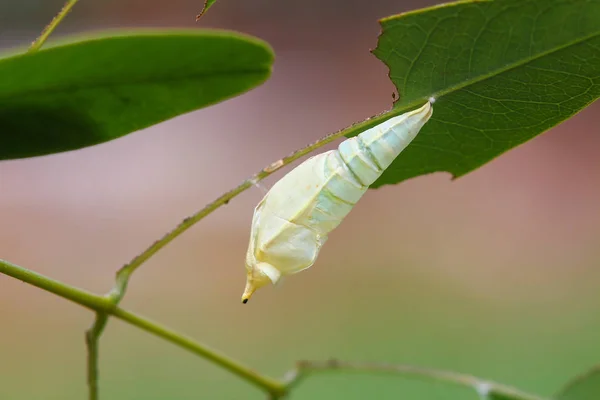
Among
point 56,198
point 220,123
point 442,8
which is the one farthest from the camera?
point 220,123

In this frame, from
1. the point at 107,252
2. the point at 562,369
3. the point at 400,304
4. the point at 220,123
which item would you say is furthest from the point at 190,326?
the point at 562,369

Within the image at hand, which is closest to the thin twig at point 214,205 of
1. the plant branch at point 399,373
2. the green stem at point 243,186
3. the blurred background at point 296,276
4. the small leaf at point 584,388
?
the green stem at point 243,186

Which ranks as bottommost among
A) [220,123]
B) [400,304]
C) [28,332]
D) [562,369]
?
[562,369]

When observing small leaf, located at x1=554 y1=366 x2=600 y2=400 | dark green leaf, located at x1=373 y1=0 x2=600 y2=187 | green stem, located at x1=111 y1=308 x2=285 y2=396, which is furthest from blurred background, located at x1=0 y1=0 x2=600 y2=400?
dark green leaf, located at x1=373 y1=0 x2=600 y2=187

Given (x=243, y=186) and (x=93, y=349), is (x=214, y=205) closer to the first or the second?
(x=243, y=186)

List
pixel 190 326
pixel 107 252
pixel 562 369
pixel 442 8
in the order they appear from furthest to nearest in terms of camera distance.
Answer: pixel 107 252 → pixel 190 326 → pixel 562 369 → pixel 442 8

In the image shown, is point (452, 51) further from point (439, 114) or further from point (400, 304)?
point (400, 304)
